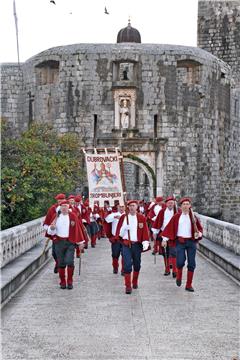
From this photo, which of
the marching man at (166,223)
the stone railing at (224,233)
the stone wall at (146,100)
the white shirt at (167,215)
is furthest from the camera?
the stone wall at (146,100)

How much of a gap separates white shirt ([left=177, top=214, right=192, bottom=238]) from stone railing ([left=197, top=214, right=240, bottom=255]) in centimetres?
223

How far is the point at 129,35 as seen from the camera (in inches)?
1409

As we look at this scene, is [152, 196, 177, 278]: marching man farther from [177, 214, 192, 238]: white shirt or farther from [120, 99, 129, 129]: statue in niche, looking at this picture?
[120, 99, 129, 129]: statue in niche

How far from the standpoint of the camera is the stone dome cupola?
1404 inches

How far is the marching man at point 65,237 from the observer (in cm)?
937

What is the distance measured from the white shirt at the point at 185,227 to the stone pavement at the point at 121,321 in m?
0.85

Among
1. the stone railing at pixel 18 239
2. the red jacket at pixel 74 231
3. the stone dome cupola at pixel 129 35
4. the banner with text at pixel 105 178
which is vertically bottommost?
the stone railing at pixel 18 239

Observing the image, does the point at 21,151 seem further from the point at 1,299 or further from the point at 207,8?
the point at 207,8

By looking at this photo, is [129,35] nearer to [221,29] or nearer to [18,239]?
[221,29]

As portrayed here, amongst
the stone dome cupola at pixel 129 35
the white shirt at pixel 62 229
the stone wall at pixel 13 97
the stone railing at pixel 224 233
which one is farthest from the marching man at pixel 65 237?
the stone dome cupola at pixel 129 35

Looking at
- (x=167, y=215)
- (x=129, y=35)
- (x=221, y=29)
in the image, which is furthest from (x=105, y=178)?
(x=221, y=29)

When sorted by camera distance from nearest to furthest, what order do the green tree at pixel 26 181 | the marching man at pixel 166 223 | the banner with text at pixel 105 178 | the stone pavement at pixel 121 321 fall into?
the stone pavement at pixel 121 321
the marching man at pixel 166 223
the banner with text at pixel 105 178
the green tree at pixel 26 181

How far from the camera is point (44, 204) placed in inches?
815

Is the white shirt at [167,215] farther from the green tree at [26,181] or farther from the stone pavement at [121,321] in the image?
the green tree at [26,181]
